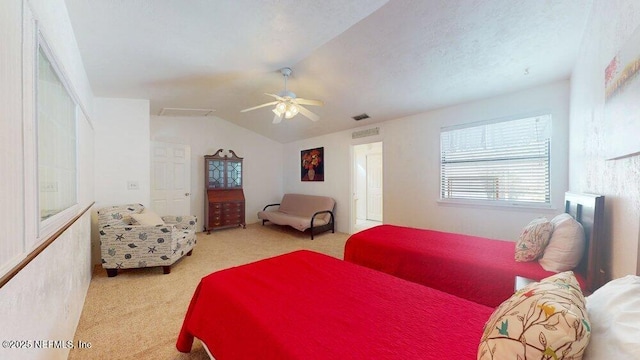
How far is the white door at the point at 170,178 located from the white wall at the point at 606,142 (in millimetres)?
5741

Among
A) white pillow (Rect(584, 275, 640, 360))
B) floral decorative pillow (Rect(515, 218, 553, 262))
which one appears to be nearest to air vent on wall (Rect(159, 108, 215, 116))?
floral decorative pillow (Rect(515, 218, 553, 262))

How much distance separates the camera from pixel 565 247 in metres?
1.68

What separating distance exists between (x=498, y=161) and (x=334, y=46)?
260 cm

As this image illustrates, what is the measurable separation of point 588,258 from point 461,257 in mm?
717

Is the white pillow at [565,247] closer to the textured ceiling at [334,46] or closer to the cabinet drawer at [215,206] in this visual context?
the textured ceiling at [334,46]

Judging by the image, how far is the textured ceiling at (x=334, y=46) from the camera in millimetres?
1941

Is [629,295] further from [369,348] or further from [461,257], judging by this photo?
[461,257]

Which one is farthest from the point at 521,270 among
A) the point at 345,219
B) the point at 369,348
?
the point at 345,219

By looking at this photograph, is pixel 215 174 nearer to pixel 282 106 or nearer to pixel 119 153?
pixel 119 153

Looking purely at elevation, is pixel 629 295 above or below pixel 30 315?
above

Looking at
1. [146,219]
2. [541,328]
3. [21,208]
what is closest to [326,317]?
[541,328]

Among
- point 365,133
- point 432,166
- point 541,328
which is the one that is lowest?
point 541,328

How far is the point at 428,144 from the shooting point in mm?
3941

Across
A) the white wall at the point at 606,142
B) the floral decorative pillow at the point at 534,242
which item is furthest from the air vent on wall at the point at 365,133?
the floral decorative pillow at the point at 534,242
